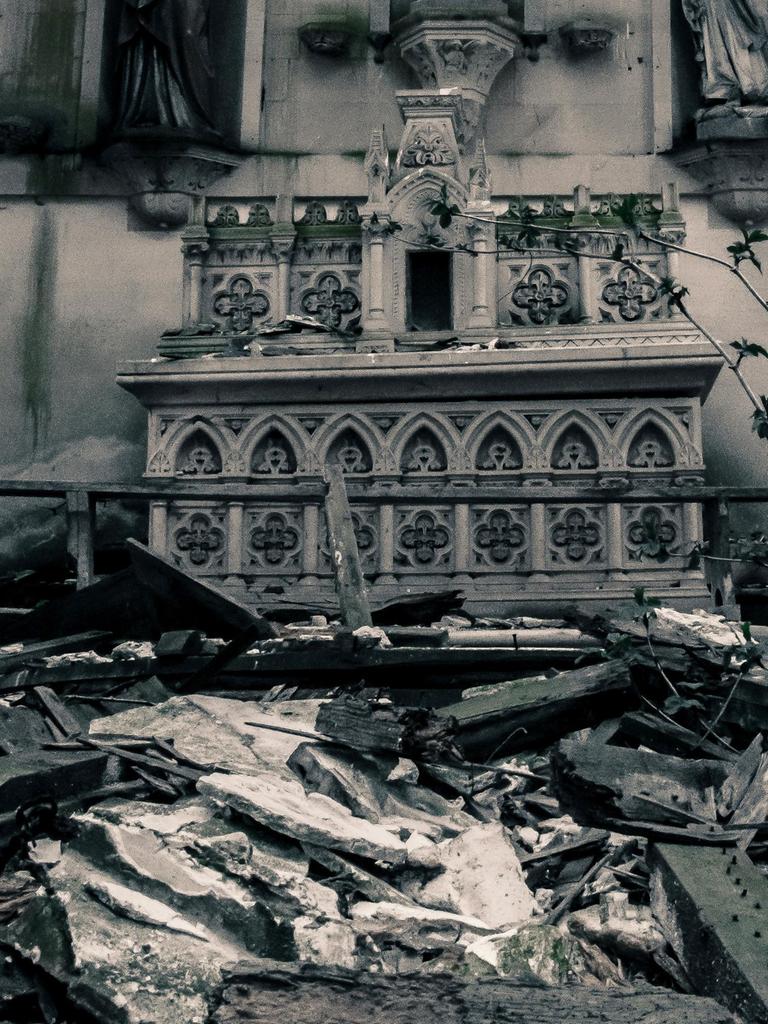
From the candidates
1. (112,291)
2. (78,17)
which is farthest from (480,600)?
(78,17)

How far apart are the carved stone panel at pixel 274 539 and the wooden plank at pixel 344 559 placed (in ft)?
6.83

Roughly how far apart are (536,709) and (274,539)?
4861 mm

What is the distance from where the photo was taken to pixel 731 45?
15.0 meters

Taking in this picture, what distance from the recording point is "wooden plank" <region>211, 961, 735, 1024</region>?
15.4 feet

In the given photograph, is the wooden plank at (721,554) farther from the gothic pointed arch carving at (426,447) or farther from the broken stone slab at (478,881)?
the broken stone slab at (478,881)

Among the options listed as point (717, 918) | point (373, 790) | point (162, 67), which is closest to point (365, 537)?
point (162, 67)

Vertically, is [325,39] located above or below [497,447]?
above

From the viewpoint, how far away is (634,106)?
15305 mm

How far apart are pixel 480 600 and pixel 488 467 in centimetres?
104

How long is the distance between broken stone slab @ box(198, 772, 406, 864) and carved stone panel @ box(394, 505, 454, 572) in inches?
226

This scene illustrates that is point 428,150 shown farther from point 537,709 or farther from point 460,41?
point 537,709

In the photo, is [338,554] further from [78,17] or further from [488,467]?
[78,17]

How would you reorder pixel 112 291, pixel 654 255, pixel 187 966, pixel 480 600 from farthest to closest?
pixel 112 291
pixel 654 255
pixel 480 600
pixel 187 966

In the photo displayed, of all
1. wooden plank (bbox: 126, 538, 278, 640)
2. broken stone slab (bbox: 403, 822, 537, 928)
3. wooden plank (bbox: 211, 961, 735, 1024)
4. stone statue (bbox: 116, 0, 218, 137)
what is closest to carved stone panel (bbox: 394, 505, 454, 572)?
wooden plank (bbox: 126, 538, 278, 640)
